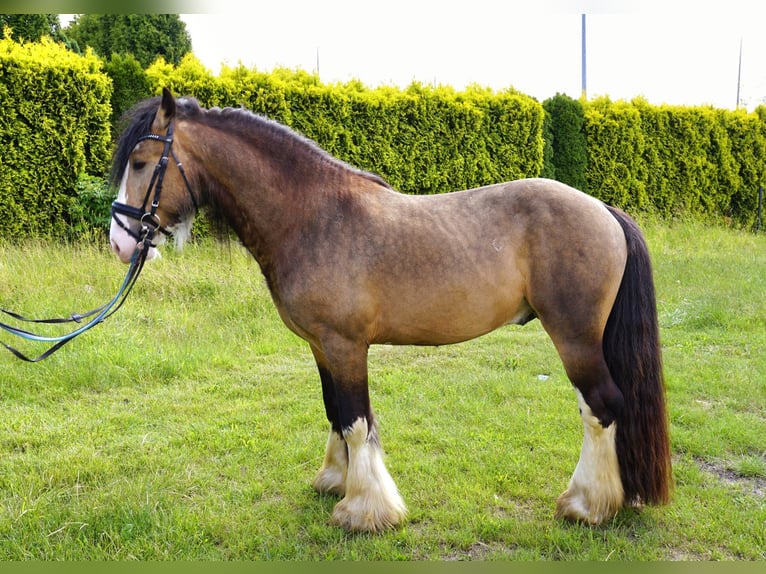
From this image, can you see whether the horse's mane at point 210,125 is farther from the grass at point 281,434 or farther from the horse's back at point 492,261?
the grass at point 281,434

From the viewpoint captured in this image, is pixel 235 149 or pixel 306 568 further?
pixel 235 149

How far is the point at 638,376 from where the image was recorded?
3008 mm

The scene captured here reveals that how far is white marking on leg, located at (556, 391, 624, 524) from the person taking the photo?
9.75 ft

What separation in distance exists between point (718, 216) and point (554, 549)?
12832 mm

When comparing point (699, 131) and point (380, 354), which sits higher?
point (699, 131)

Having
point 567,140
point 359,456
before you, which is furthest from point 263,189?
point 567,140

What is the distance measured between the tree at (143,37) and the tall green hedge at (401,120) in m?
6.24

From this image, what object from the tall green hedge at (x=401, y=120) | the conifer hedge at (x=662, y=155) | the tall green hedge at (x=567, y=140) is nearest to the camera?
the tall green hedge at (x=401, y=120)

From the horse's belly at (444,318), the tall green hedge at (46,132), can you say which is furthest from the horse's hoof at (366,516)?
the tall green hedge at (46,132)

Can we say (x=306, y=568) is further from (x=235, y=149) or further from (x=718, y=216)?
(x=718, y=216)

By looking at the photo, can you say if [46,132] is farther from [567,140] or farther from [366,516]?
[567,140]

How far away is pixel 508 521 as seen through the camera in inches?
120

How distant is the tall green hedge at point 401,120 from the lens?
8.19 meters

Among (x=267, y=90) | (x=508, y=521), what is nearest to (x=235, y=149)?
(x=508, y=521)
